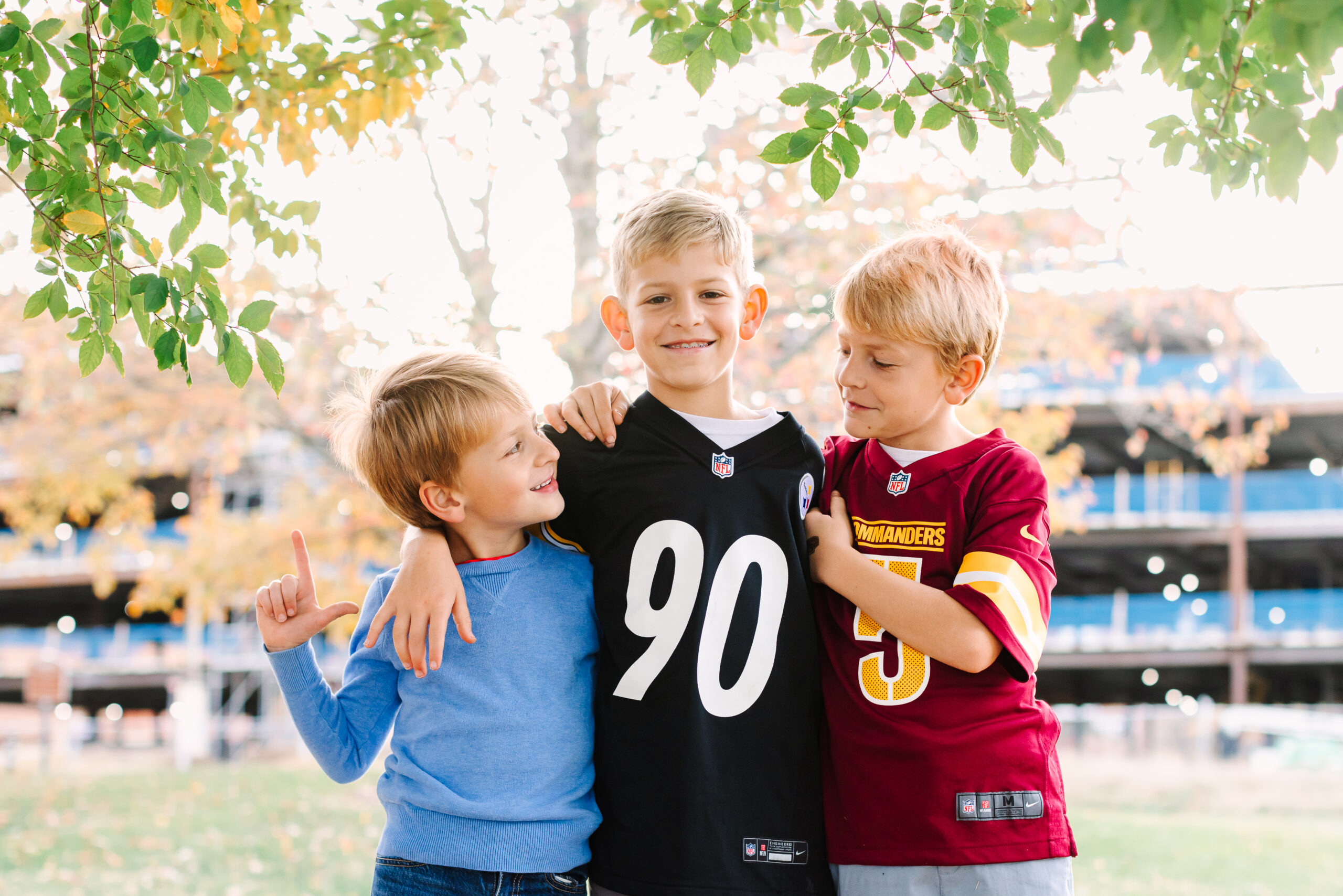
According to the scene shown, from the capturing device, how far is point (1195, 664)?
76.0 ft

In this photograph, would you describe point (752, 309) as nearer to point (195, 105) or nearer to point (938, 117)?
point (938, 117)

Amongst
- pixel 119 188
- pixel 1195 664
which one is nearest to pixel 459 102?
pixel 119 188

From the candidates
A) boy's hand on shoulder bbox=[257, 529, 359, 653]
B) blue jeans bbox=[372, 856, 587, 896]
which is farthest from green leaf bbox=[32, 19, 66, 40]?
blue jeans bbox=[372, 856, 587, 896]

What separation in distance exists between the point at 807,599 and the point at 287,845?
7.56 metres

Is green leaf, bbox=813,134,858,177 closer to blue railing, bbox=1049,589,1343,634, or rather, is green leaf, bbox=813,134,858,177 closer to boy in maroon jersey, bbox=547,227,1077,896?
boy in maroon jersey, bbox=547,227,1077,896

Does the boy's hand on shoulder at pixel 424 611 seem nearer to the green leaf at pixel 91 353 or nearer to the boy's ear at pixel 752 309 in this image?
the green leaf at pixel 91 353

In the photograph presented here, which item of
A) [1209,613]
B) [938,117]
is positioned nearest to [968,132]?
[938,117]

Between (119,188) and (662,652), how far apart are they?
123 cm

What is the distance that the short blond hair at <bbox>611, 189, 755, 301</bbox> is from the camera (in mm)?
2088

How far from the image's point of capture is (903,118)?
73.9 inches

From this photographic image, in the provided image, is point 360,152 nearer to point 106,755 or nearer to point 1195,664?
point 106,755

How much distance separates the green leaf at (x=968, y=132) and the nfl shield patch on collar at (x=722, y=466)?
27.4 inches

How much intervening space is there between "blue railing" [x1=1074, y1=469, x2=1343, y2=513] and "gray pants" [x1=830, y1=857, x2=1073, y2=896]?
21726mm

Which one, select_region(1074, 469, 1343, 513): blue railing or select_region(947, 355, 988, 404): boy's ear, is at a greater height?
select_region(1074, 469, 1343, 513): blue railing
